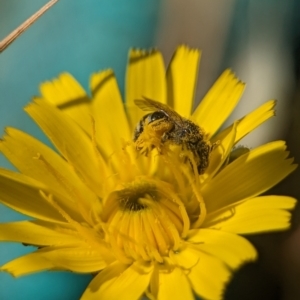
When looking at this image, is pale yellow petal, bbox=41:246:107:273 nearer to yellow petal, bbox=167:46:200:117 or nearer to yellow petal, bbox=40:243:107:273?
yellow petal, bbox=40:243:107:273

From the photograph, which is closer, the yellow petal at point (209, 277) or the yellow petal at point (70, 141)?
the yellow petal at point (209, 277)

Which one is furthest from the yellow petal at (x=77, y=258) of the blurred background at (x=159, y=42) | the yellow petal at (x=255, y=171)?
the blurred background at (x=159, y=42)

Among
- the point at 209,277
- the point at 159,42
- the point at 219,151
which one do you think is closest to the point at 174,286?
the point at 209,277

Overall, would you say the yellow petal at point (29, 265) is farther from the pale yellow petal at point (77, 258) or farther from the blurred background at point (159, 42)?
the blurred background at point (159, 42)

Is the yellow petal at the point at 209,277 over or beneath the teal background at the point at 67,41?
beneath

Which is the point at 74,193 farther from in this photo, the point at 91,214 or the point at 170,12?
the point at 170,12

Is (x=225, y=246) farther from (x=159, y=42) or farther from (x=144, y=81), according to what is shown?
(x=159, y=42)
